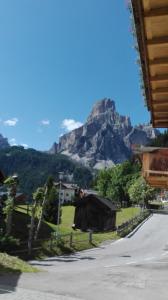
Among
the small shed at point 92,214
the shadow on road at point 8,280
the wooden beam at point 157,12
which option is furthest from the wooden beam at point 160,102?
the small shed at point 92,214

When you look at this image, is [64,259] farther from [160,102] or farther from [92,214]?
[92,214]

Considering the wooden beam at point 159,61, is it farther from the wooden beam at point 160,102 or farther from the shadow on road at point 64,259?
the shadow on road at point 64,259

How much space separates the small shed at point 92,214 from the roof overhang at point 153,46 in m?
58.3

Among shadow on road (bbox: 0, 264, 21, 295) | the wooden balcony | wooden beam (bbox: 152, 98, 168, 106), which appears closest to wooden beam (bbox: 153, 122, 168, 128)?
the wooden balcony

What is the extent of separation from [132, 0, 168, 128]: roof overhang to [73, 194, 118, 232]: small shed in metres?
58.3

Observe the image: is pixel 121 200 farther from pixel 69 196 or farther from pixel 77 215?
pixel 77 215

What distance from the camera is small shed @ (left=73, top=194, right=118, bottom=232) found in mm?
66125

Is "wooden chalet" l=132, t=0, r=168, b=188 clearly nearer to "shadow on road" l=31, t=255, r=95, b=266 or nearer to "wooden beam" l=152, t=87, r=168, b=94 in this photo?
"wooden beam" l=152, t=87, r=168, b=94

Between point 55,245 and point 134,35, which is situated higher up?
point 134,35

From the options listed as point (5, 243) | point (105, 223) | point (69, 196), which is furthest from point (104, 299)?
point (69, 196)

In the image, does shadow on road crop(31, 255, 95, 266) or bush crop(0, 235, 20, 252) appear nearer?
shadow on road crop(31, 255, 95, 266)

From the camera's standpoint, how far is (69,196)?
165 meters

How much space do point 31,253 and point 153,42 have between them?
3029 cm

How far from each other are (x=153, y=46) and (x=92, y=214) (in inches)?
2438
